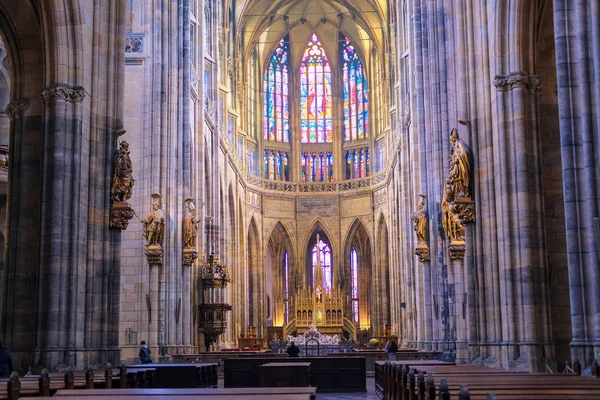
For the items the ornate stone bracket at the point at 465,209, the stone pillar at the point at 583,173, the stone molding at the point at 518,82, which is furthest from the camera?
the ornate stone bracket at the point at 465,209

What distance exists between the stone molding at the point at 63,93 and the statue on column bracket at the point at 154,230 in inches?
359

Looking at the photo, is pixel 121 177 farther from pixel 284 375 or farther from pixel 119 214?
pixel 284 375

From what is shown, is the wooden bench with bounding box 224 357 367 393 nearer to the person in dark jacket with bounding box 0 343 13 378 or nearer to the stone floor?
the stone floor

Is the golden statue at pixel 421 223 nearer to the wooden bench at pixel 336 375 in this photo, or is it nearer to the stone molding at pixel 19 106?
the wooden bench at pixel 336 375

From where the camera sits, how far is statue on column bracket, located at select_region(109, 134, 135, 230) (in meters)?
19.4

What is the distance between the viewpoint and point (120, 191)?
19516 mm

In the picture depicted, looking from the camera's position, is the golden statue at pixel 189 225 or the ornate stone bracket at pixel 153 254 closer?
the ornate stone bracket at pixel 153 254

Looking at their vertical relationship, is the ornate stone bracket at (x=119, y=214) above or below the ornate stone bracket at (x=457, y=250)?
above

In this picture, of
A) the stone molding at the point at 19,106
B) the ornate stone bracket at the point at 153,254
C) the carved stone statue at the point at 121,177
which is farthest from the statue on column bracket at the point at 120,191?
the ornate stone bracket at the point at 153,254

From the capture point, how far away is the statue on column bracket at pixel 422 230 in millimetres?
30922

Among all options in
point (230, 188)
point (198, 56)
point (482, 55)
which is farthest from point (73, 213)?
point (230, 188)

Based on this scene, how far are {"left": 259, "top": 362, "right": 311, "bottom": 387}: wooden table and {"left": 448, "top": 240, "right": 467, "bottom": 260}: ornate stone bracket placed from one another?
5937mm

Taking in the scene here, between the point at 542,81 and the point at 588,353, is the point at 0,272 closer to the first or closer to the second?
the point at 542,81

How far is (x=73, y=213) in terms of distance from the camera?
1806 centimetres
